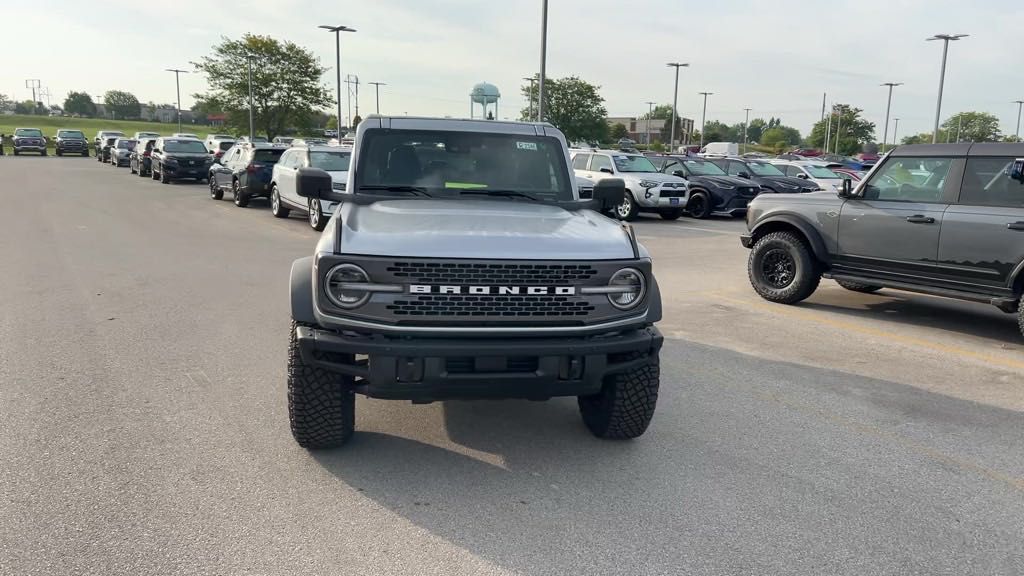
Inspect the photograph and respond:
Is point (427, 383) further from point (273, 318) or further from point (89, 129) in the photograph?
point (89, 129)

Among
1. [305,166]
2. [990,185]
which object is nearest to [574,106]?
[305,166]

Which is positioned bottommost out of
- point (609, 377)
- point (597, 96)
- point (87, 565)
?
point (87, 565)

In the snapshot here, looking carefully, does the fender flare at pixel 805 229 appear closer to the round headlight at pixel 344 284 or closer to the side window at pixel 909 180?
the side window at pixel 909 180

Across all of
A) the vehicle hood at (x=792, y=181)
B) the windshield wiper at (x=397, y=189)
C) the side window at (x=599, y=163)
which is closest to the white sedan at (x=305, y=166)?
the side window at (x=599, y=163)

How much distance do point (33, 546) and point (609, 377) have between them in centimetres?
278

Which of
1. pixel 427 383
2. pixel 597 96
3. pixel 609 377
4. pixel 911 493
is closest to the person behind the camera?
pixel 427 383

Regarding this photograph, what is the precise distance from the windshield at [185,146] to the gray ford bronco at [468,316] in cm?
2588

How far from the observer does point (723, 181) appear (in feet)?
66.6

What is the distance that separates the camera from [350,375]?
A: 12.3 feet

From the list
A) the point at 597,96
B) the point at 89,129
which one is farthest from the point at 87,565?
the point at 89,129

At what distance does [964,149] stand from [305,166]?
12.6 m

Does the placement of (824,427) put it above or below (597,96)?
below

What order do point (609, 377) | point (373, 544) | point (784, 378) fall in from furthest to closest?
point (784, 378) → point (609, 377) → point (373, 544)

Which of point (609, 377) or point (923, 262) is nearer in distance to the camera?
point (609, 377)
